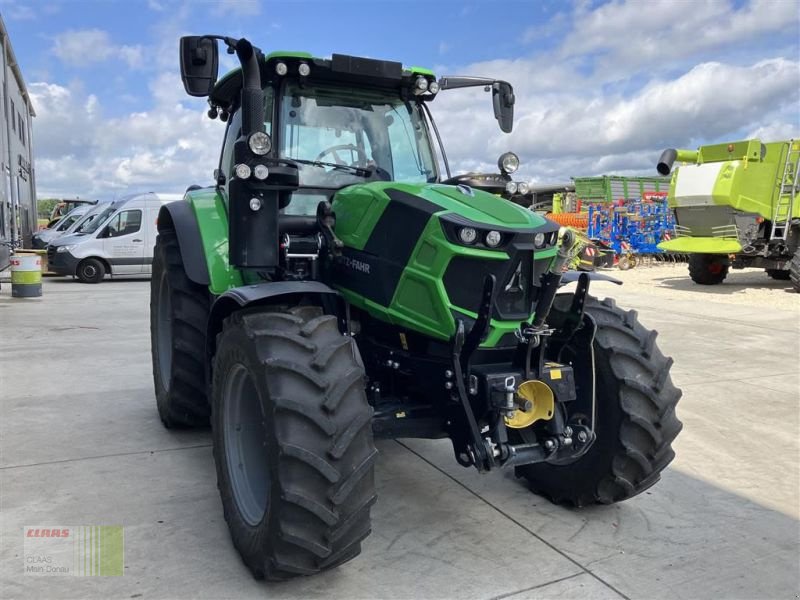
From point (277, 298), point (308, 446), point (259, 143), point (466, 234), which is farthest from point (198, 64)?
point (308, 446)

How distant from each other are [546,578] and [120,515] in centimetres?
215

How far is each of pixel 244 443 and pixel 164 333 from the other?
2.29 meters

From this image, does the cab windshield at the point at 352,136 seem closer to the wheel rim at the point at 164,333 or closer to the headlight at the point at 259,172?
the headlight at the point at 259,172

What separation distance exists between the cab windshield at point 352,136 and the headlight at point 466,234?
115cm

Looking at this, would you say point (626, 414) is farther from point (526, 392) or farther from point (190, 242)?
point (190, 242)

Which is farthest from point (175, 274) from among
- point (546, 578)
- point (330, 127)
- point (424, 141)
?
point (546, 578)

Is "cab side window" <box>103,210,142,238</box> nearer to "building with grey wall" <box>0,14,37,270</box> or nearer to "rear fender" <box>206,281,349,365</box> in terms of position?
"building with grey wall" <box>0,14,37,270</box>

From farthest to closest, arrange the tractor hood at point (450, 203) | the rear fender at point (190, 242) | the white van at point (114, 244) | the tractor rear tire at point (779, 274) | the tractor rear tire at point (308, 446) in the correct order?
the white van at point (114, 244)
the tractor rear tire at point (779, 274)
the rear fender at point (190, 242)
the tractor hood at point (450, 203)
the tractor rear tire at point (308, 446)

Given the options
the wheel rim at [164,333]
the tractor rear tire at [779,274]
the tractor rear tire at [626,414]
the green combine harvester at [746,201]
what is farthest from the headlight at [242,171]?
the tractor rear tire at [779,274]

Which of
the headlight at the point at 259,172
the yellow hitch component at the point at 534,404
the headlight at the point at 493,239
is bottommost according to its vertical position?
the yellow hitch component at the point at 534,404

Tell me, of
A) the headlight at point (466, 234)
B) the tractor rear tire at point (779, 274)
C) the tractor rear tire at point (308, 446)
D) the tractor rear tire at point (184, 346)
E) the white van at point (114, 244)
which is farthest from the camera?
the white van at point (114, 244)

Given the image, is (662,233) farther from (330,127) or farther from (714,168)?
(330,127)

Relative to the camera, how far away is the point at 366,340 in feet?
11.5

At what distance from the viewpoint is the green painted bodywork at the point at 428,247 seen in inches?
115
